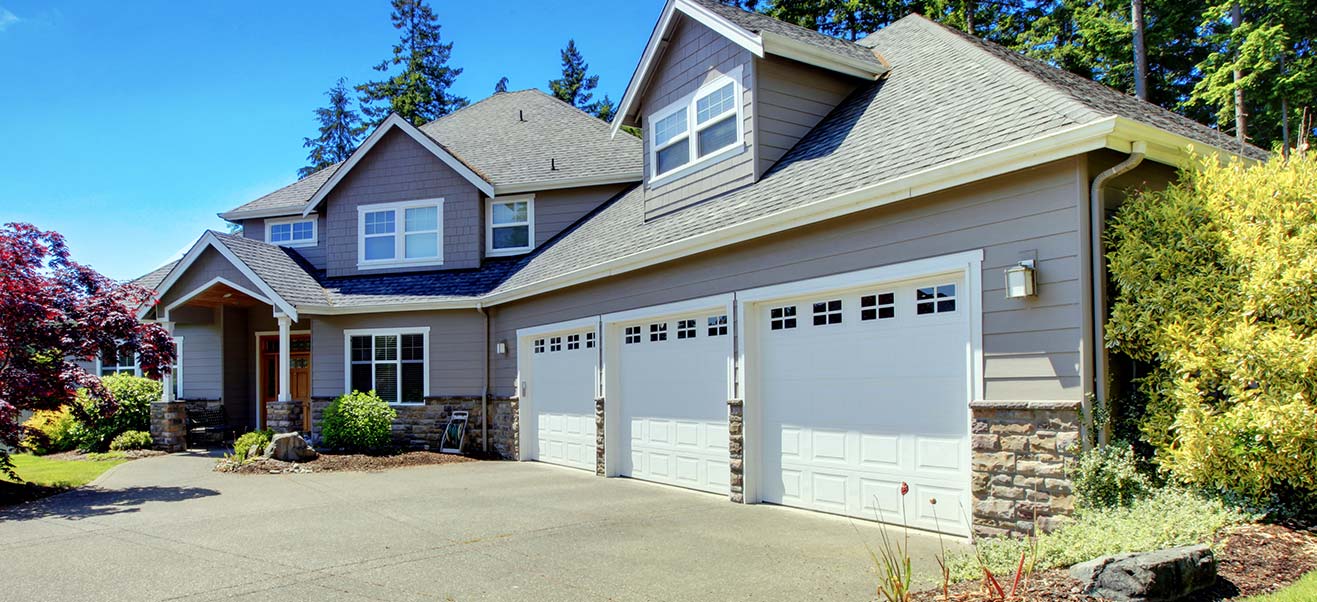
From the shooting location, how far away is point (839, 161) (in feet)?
31.4

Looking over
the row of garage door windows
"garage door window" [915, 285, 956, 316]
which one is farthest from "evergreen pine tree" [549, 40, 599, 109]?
"garage door window" [915, 285, 956, 316]

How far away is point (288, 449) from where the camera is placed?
14117 millimetres

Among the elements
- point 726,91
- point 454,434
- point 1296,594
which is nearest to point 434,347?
point 454,434

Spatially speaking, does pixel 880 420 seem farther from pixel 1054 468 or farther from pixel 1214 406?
pixel 1214 406

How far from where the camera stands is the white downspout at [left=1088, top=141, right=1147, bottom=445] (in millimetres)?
6320

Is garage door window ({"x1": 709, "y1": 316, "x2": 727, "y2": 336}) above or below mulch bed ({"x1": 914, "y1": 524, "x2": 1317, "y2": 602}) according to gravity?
above

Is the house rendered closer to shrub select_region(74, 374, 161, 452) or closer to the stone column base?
the stone column base

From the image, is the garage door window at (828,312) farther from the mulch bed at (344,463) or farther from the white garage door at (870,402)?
the mulch bed at (344,463)

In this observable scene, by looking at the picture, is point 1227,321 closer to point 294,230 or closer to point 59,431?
point 294,230

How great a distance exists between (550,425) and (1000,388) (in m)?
9.23

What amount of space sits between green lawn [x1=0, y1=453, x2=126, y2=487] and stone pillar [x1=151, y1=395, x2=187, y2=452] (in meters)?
1.05

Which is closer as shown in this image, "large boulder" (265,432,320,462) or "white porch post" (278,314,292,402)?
"large boulder" (265,432,320,462)

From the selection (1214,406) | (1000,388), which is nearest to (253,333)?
(1000,388)

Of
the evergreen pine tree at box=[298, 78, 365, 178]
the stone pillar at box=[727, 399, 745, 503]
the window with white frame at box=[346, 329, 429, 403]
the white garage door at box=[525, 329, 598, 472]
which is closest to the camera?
the stone pillar at box=[727, 399, 745, 503]
